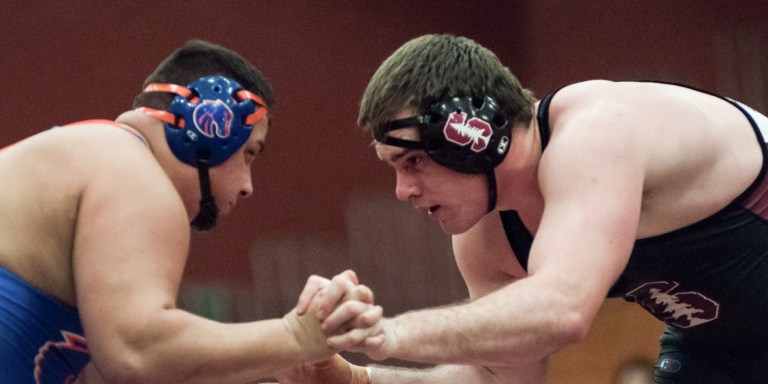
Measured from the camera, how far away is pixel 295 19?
6.84 m

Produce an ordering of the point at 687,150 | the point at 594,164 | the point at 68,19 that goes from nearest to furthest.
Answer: the point at 594,164 → the point at 687,150 → the point at 68,19

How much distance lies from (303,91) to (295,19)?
46 centimetres

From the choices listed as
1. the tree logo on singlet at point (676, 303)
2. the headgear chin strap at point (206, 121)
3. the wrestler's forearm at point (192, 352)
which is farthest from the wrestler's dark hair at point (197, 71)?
the tree logo on singlet at point (676, 303)

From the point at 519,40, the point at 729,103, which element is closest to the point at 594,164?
the point at 729,103

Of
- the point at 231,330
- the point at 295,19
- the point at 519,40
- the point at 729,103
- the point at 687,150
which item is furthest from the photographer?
the point at 519,40

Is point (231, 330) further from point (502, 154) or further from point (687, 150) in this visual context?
point (687, 150)

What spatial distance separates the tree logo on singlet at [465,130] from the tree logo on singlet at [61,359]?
108 centimetres

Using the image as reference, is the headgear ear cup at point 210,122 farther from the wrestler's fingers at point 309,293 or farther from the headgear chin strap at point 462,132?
the headgear chin strap at point 462,132

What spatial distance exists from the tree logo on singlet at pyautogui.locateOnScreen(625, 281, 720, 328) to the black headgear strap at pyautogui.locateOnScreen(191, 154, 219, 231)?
4.06ft

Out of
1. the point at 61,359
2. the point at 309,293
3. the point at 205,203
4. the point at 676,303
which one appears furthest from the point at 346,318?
the point at 676,303

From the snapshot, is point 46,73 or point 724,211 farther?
point 46,73

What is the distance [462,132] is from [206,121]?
71 cm

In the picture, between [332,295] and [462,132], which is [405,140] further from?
[332,295]

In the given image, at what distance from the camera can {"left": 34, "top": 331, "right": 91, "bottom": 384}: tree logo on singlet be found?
2.43 m
